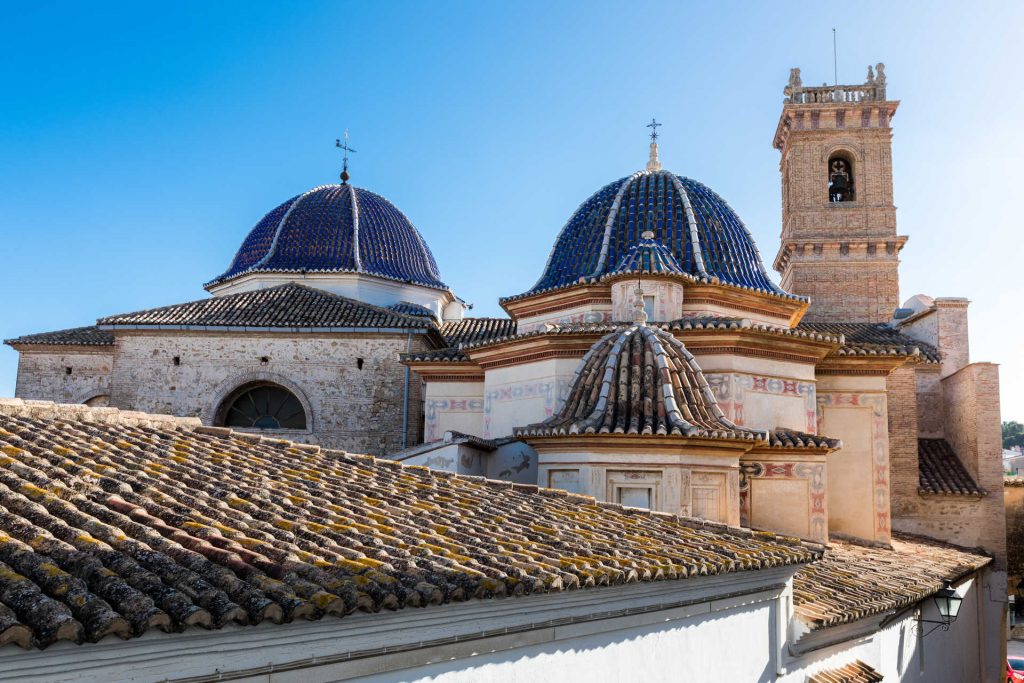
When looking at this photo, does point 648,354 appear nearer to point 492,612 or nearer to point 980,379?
point 492,612

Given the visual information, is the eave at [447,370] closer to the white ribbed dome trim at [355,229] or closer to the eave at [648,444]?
the eave at [648,444]

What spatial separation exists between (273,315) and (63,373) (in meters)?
5.04

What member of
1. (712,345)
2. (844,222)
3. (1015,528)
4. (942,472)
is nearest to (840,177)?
(844,222)

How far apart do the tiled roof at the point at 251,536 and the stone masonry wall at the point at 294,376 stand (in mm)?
9226

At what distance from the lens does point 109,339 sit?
1888 centimetres

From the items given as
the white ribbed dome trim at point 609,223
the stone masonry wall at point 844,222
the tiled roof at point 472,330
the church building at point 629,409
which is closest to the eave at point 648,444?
the church building at point 629,409

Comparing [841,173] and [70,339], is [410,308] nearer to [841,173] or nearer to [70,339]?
[70,339]

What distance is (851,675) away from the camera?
30.5 ft

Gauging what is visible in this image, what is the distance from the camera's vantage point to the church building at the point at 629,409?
5.77 metres

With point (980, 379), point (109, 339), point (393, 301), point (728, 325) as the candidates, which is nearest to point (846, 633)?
point (728, 325)

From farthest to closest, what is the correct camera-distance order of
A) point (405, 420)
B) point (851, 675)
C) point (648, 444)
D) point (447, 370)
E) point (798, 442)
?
point (405, 420), point (447, 370), point (798, 442), point (648, 444), point (851, 675)

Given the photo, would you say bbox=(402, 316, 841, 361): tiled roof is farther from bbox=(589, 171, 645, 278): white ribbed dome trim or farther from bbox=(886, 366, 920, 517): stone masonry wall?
bbox=(886, 366, 920, 517): stone masonry wall

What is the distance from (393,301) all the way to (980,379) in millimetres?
12376

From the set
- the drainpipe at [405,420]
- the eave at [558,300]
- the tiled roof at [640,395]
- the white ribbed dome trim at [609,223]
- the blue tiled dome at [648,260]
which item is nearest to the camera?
the tiled roof at [640,395]
